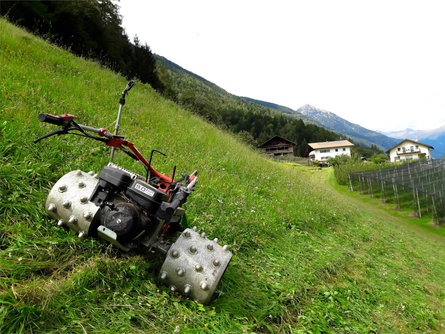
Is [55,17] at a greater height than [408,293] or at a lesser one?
greater

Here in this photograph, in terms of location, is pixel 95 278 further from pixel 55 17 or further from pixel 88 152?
pixel 55 17

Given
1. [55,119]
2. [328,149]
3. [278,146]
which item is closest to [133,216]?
[55,119]

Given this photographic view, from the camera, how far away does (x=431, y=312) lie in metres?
4.27

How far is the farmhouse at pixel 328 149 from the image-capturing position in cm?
9406

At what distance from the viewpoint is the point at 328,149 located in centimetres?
9669

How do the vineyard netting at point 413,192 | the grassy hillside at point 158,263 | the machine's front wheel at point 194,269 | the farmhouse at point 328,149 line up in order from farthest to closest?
the farmhouse at point 328,149 < the vineyard netting at point 413,192 < the machine's front wheel at point 194,269 < the grassy hillside at point 158,263

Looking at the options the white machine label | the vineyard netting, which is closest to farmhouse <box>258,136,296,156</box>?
the vineyard netting

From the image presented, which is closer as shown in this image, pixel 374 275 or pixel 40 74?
pixel 374 275

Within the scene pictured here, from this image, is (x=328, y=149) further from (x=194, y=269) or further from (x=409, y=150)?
(x=194, y=269)

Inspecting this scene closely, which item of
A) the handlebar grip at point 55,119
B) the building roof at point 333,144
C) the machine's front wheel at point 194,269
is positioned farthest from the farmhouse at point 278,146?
the handlebar grip at point 55,119

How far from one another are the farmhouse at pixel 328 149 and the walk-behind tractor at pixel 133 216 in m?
97.7

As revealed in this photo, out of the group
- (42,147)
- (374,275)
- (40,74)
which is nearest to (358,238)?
(374,275)

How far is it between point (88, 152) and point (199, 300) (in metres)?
2.99

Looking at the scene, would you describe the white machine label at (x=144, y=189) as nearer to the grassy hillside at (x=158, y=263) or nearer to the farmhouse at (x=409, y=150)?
the grassy hillside at (x=158, y=263)
